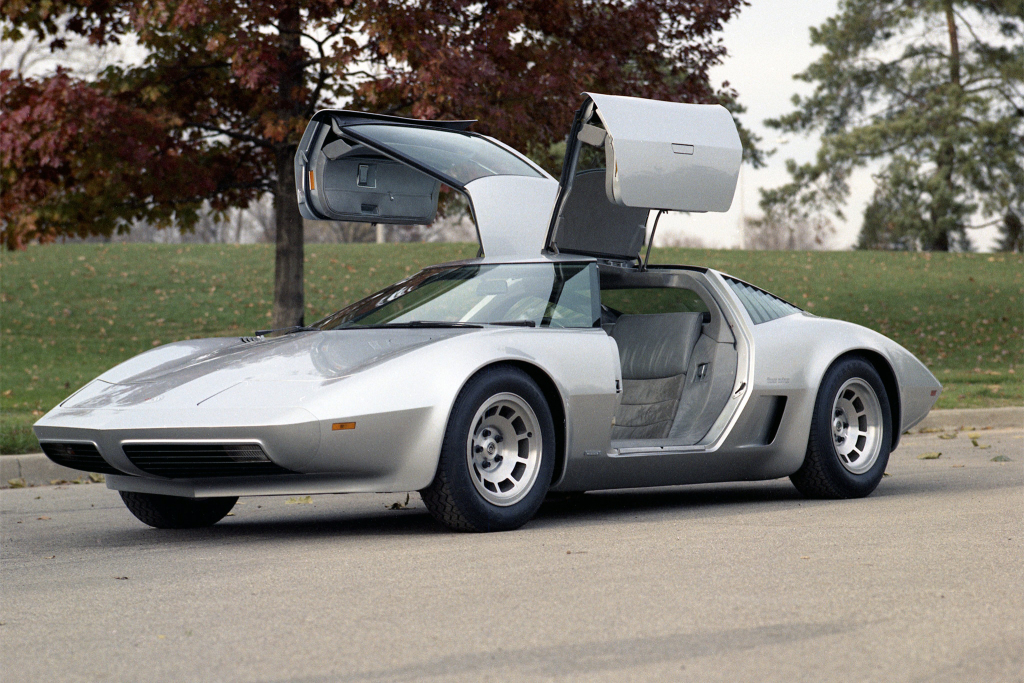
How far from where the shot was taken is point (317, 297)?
24359 mm

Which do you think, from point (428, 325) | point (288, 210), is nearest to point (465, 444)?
point (428, 325)

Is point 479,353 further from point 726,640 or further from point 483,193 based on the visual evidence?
point 726,640

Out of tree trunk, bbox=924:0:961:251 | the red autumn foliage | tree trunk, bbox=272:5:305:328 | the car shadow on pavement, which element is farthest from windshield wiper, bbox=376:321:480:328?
tree trunk, bbox=924:0:961:251

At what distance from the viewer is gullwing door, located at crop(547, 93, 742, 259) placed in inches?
258

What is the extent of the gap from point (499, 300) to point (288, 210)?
24.0 feet

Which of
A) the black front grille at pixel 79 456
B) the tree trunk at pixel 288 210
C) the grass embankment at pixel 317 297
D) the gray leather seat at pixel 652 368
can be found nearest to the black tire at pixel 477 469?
the gray leather seat at pixel 652 368

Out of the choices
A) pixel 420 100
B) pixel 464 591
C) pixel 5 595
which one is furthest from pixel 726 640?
pixel 420 100

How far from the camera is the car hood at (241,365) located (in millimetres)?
5574

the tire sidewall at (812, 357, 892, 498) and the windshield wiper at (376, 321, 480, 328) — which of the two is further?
the tire sidewall at (812, 357, 892, 498)

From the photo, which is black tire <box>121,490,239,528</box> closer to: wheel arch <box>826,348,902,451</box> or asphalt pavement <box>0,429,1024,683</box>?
Answer: asphalt pavement <box>0,429,1024,683</box>

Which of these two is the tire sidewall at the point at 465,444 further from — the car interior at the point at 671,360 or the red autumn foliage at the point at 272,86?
the red autumn foliage at the point at 272,86

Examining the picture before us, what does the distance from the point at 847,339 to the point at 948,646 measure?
3.97 m

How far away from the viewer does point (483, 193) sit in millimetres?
7023

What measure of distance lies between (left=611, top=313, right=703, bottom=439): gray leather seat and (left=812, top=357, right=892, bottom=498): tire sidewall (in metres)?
0.82
